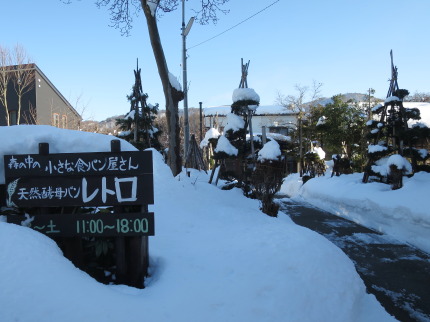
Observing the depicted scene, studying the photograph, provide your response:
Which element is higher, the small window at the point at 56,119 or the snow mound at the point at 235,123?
the small window at the point at 56,119

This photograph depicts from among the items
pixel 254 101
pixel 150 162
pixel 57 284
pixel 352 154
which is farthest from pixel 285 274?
pixel 352 154

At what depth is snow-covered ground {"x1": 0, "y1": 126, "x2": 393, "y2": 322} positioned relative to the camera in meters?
2.15

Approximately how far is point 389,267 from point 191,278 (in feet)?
12.3

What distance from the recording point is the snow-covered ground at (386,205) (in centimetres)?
640

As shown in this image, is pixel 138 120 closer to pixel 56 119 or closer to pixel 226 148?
pixel 226 148

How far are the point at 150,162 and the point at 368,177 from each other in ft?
32.4

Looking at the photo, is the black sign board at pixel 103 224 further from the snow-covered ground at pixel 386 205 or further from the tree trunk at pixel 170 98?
the tree trunk at pixel 170 98

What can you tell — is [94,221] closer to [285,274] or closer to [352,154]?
[285,274]

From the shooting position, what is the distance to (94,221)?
277 cm

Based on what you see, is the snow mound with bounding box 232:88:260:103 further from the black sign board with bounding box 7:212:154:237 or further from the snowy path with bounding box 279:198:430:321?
the black sign board with bounding box 7:212:154:237

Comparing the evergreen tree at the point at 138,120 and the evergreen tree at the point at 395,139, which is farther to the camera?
the evergreen tree at the point at 138,120

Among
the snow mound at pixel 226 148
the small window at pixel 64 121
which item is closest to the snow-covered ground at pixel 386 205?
the snow mound at pixel 226 148

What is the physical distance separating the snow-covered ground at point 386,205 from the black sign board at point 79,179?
579 centimetres

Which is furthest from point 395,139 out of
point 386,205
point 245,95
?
point 245,95
